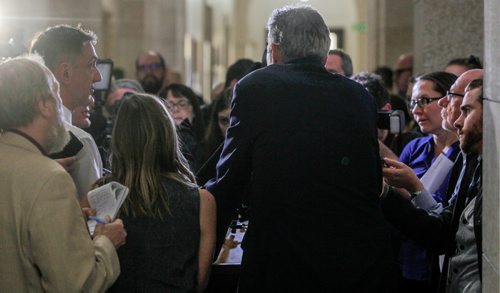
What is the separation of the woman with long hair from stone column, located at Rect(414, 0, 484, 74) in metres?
5.67

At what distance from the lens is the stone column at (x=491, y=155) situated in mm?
3316

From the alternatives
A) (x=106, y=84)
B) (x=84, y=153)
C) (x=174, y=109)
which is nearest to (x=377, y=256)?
(x=84, y=153)

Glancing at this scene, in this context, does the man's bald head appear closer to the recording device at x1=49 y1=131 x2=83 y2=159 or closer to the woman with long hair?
the woman with long hair

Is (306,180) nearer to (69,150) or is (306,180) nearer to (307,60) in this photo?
(307,60)

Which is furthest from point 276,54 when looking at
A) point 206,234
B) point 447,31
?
point 447,31

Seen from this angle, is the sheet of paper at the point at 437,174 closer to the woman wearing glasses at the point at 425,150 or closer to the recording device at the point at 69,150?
the woman wearing glasses at the point at 425,150

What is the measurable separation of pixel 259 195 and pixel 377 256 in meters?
0.48

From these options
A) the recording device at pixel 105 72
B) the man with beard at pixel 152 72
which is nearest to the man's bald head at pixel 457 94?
the recording device at pixel 105 72

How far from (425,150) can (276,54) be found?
179cm

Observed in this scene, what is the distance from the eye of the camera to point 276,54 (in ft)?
13.0

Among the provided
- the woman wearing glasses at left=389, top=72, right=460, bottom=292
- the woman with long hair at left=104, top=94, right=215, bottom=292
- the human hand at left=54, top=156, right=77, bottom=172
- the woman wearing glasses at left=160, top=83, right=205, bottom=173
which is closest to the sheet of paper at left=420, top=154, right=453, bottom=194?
the woman wearing glasses at left=389, top=72, right=460, bottom=292

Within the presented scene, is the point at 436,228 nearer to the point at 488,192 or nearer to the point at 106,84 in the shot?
the point at 488,192

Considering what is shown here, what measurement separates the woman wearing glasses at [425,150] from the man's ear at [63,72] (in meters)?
1.69

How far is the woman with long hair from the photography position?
12.8ft
